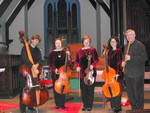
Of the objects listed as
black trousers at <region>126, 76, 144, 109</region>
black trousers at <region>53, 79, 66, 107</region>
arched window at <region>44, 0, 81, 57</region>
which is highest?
arched window at <region>44, 0, 81, 57</region>

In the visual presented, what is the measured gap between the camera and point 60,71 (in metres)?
3.79

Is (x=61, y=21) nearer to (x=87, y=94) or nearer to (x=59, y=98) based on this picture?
(x=59, y=98)

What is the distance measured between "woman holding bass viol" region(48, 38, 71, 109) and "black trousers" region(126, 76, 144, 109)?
121 cm

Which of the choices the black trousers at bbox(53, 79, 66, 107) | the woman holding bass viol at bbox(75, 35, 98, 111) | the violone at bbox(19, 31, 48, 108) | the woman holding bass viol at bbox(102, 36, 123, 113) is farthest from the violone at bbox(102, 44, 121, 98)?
the violone at bbox(19, 31, 48, 108)

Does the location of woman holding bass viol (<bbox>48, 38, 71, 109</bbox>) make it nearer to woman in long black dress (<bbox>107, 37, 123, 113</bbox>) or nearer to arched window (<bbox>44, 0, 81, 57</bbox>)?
woman in long black dress (<bbox>107, 37, 123, 113</bbox>)

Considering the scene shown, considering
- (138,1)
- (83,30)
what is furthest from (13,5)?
(138,1)

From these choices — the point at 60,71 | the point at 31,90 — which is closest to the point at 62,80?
the point at 60,71

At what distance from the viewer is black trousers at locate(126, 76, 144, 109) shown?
323cm

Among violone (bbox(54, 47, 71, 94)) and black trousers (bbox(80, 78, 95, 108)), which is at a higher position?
violone (bbox(54, 47, 71, 94))

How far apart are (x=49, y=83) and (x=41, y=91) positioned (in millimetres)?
2175

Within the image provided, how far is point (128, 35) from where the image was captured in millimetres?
3266

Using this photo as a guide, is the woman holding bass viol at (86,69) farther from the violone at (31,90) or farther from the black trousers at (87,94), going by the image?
the violone at (31,90)

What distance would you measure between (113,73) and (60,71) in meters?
1.03

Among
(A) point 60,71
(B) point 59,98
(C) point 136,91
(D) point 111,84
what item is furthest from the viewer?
(B) point 59,98
